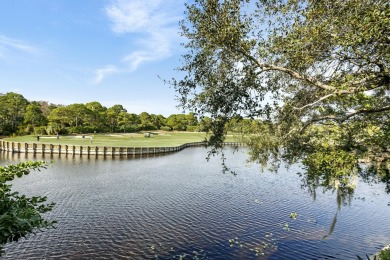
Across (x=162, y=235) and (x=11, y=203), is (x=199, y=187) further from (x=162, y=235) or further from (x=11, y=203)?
(x=11, y=203)

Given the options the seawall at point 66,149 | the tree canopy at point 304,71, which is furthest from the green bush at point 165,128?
the tree canopy at point 304,71

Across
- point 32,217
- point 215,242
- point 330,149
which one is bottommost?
point 215,242

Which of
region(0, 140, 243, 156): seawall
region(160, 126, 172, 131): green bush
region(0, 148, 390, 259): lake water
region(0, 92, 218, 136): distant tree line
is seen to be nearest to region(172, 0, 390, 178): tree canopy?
region(0, 148, 390, 259): lake water

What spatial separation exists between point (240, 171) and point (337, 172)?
95.7ft

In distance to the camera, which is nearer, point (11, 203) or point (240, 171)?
point (11, 203)

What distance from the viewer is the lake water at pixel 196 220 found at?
1526cm

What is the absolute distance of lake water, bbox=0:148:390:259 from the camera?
50.1 ft

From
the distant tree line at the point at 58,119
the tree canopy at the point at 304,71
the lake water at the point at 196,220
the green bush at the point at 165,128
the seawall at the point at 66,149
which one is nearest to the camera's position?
the tree canopy at the point at 304,71

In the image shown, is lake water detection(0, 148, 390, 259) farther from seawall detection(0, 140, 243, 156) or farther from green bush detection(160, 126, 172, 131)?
green bush detection(160, 126, 172, 131)

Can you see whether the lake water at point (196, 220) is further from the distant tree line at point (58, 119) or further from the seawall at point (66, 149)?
the distant tree line at point (58, 119)

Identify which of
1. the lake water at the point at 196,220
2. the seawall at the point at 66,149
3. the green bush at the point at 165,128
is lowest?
the lake water at the point at 196,220

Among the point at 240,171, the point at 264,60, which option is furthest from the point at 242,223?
the point at 240,171

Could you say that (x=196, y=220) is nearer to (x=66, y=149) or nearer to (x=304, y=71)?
(x=304, y=71)

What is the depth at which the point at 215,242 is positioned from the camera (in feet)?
54.0
